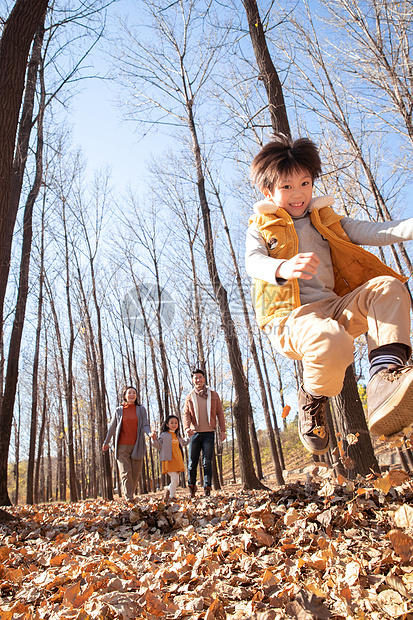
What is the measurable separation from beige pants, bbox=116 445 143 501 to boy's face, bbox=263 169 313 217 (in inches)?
213

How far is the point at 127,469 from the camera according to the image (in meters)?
6.73

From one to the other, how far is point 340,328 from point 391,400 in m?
0.46

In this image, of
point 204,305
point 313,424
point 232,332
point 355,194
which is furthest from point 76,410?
point 313,424

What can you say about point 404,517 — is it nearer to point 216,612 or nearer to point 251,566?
point 251,566

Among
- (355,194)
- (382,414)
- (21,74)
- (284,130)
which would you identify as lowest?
(382,414)

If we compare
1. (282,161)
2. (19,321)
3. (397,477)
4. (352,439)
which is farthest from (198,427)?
(19,321)

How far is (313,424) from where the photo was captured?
106 inches

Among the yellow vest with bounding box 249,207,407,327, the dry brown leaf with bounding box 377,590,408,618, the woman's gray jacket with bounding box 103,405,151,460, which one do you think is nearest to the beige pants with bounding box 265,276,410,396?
the yellow vest with bounding box 249,207,407,327

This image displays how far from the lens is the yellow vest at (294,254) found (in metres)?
2.50

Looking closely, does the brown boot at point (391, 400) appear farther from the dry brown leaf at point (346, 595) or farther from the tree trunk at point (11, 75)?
the tree trunk at point (11, 75)

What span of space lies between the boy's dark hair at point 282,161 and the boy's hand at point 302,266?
843 mm

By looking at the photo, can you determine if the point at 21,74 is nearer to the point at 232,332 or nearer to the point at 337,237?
the point at 337,237

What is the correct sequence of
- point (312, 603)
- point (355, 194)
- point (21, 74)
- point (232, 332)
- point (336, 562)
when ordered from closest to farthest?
point (312, 603), point (336, 562), point (21, 74), point (232, 332), point (355, 194)

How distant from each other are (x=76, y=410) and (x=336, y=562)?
22817 millimetres
